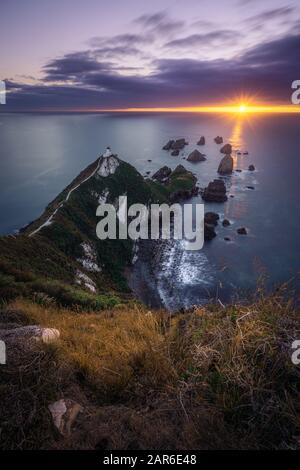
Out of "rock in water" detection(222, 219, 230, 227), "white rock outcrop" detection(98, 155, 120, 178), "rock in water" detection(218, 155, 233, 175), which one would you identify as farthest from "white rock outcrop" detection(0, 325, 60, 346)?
"rock in water" detection(218, 155, 233, 175)

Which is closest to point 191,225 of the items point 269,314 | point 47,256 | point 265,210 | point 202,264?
point 202,264

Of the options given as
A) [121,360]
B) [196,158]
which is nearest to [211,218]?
[121,360]

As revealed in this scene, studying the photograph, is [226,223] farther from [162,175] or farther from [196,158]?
[196,158]

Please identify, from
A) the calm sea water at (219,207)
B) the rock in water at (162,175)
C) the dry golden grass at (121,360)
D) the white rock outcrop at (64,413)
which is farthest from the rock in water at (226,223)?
the white rock outcrop at (64,413)

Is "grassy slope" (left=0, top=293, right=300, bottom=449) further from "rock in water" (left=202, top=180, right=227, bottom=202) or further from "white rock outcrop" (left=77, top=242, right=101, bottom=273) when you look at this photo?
"rock in water" (left=202, top=180, right=227, bottom=202)

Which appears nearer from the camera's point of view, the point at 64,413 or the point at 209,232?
the point at 64,413

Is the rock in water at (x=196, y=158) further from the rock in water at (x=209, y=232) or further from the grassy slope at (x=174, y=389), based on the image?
the grassy slope at (x=174, y=389)

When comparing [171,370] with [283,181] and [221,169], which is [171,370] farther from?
[221,169]
